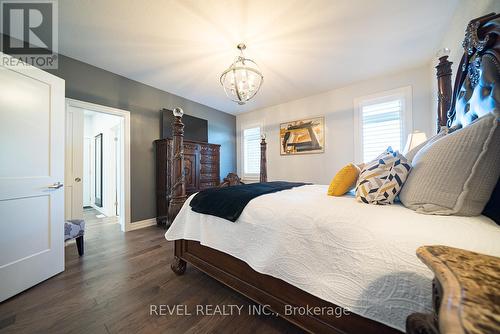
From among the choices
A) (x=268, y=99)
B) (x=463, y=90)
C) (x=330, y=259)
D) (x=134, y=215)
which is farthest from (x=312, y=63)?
(x=134, y=215)

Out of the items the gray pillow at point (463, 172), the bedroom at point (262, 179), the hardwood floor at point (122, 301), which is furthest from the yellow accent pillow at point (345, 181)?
the hardwood floor at point (122, 301)

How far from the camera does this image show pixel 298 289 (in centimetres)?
107

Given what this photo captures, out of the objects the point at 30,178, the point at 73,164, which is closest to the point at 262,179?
the point at 30,178

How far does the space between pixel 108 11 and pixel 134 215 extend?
284cm

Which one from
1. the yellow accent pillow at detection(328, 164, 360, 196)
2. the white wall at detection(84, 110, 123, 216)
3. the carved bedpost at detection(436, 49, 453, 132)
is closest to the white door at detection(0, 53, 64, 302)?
the white wall at detection(84, 110, 123, 216)

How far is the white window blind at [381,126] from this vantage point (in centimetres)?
295

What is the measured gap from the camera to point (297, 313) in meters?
1.07

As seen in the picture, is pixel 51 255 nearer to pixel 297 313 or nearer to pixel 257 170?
pixel 297 313

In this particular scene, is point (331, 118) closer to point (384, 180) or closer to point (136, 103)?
point (384, 180)

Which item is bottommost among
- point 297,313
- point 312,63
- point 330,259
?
point 297,313

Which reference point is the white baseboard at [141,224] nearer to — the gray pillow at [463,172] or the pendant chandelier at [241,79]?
the pendant chandelier at [241,79]

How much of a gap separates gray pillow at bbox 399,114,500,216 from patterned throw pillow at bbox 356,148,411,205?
0.44 feet

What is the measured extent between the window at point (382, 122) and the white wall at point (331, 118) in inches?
4.2

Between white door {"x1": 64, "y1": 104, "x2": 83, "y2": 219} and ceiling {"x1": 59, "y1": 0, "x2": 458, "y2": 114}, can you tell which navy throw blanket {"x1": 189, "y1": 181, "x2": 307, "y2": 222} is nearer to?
ceiling {"x1": 59, "y1": 0, "x2": 458, "y2": 114}
